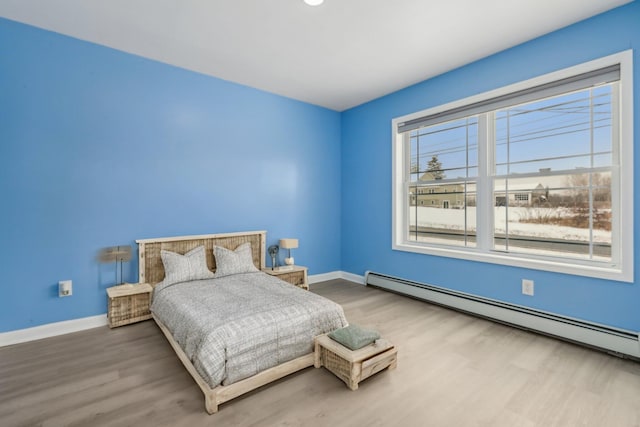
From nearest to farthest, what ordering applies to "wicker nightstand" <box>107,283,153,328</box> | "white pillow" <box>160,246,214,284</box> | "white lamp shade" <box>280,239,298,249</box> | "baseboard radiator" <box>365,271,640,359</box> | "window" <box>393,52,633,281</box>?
"baseboard radiator" <box>365,271,640,359</box> → "window" <box>393,52,633,281</box> → "wicker nightstand" <box>107,283,153,328</box> → "white pillow" <box>160,246,214,284</box> → "white lamp shade" <box>280,239,298,249</box>

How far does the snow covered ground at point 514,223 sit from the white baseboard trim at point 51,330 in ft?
12.5

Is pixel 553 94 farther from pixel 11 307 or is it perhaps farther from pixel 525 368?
pixel 11 307

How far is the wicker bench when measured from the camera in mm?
1906

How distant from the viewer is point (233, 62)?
3.23 m

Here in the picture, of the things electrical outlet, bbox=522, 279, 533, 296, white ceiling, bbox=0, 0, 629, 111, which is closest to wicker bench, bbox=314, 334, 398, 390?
electrical outlet, bbox=522, 279, 533, 296

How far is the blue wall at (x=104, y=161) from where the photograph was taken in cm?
257

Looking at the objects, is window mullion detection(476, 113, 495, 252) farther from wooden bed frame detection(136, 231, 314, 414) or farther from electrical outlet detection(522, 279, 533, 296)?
wooden bed frame detection(136, 231, 314, 414)

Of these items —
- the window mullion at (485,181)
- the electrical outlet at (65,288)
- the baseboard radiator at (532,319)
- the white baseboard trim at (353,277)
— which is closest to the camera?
the baseboard radiator at (532,319)

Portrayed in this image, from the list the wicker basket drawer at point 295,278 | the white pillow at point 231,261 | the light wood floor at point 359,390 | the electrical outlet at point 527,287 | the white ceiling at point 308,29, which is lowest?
the light wood floor at point 359,390

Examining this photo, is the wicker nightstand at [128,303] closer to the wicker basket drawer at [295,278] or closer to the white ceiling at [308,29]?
the wicker basket drawer at [295,278]

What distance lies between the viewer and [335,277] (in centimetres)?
488

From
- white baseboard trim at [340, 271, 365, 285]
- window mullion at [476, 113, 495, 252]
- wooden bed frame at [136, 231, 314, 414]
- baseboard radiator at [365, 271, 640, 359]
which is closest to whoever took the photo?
wooden bed frame at [136, 231, 314, 414]

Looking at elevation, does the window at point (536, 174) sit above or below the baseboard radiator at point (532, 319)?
above

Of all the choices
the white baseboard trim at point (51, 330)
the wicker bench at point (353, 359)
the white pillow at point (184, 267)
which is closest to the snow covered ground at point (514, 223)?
the wicker bench at point (353, 359)
